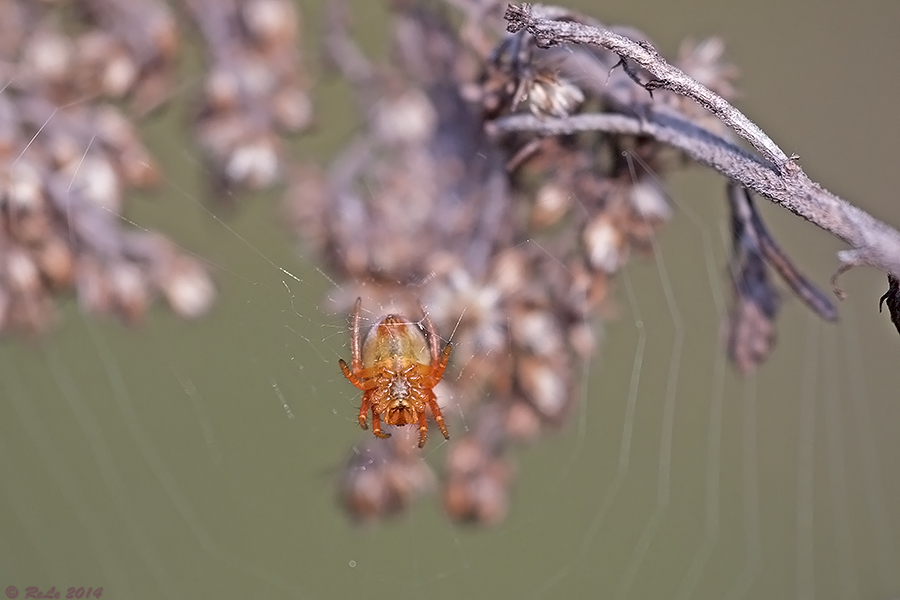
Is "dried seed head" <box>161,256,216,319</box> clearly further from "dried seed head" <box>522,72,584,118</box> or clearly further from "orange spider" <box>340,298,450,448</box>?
"dried seed head" <box>522,72,584,118</box>

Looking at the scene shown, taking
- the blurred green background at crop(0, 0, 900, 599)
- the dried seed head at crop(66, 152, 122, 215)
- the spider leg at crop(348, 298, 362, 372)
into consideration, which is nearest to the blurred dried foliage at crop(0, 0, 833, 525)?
the dried seed head at crop(66, 152, 122, 215)

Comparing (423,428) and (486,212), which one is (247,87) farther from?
(423,428)

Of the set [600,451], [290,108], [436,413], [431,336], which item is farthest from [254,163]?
[600,451]

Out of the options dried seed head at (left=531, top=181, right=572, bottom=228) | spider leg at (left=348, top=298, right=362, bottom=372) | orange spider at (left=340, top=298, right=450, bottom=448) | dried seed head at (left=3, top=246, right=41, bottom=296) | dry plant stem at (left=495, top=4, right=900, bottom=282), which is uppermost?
dried seed head at (left=3, top=246, right=41, bottom=296)

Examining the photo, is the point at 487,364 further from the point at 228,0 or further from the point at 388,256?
the point at 228,0

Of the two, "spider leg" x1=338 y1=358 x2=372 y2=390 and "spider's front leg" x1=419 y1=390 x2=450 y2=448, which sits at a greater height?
"spider leg" x1=338 y1=358 x2=372 y2=390

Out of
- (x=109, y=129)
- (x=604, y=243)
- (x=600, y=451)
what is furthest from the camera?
(x=600, y=451)
